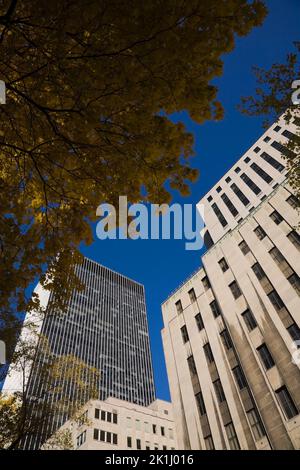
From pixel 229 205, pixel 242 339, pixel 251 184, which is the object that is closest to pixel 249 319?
pixel 242 339

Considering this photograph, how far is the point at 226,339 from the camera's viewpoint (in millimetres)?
25016

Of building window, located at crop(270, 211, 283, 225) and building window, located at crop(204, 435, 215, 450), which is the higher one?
building window, located at crop(270, 211, 283, 225)

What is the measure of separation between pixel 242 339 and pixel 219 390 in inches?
178

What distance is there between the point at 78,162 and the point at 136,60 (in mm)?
1898

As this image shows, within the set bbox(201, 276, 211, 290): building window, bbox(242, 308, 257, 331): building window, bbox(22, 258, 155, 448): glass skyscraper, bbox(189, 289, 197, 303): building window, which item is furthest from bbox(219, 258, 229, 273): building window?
bbox(22, 258, 155, 448): glass skyscraper

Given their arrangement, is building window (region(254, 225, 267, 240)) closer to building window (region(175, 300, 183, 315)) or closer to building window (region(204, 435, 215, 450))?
building window (region(175, 300, 183, 315))

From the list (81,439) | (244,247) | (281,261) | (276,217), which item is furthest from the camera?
(81,439)

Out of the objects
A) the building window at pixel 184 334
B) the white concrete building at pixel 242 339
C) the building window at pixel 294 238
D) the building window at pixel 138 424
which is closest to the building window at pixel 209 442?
the white concrete building at pixel 242 339

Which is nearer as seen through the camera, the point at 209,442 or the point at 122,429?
the point at 209,442

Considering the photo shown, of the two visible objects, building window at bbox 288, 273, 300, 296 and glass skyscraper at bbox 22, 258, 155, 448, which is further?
glass skyscraper at bbox 22, 258, 155, 448

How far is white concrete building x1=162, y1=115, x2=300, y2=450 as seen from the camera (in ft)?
63.6

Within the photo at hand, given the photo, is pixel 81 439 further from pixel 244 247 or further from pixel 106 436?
pixel 244 247

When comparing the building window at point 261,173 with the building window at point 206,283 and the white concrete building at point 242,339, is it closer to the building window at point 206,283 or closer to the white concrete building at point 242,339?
the white concrete building at point 242,339

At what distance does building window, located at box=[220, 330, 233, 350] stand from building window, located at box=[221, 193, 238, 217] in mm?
18719
